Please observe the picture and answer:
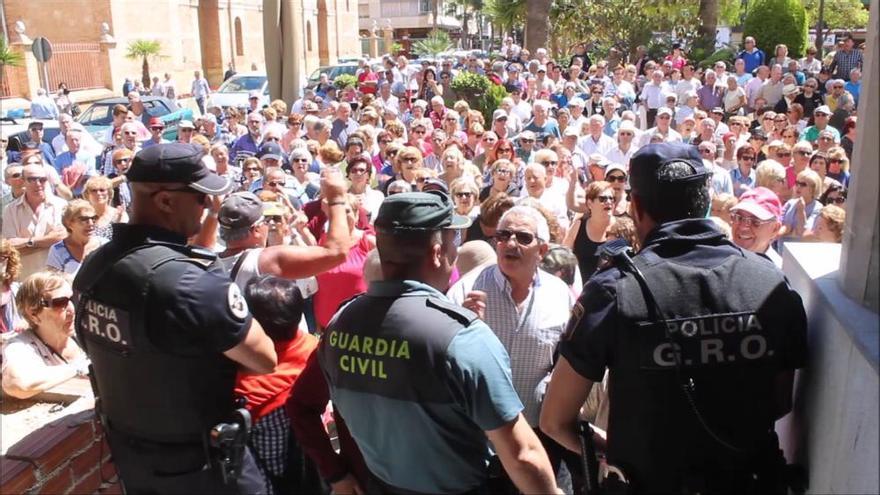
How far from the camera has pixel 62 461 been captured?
9.84 ft

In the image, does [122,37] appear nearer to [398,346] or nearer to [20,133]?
[20,133]

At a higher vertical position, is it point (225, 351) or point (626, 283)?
point (626, 283)

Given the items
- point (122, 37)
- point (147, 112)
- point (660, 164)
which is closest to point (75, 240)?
point (660, 164)

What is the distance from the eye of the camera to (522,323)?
3494 mm

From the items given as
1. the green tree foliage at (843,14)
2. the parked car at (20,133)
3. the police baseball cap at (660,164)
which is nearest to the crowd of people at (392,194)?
the police baseball cap at (660,164)

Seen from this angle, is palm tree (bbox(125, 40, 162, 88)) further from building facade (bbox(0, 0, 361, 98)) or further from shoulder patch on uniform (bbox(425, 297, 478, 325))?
shoulder patch on uniform (bbox(425, 297, 478, 325))

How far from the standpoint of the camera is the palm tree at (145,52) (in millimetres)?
Answer: 28984

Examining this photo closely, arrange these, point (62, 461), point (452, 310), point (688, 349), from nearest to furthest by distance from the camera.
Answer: point (688, 349) → point (452, 310) → point (62, 461)

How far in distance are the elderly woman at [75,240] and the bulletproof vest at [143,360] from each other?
312 centimetres

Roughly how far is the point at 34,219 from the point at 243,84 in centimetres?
1601

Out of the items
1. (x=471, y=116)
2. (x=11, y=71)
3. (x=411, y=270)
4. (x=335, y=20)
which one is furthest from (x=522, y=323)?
(x=335, y=20)

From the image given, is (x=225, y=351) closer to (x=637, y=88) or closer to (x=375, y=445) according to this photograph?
(x=375, y=445)

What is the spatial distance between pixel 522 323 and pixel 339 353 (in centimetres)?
131

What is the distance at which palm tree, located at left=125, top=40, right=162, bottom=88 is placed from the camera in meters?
29.0
